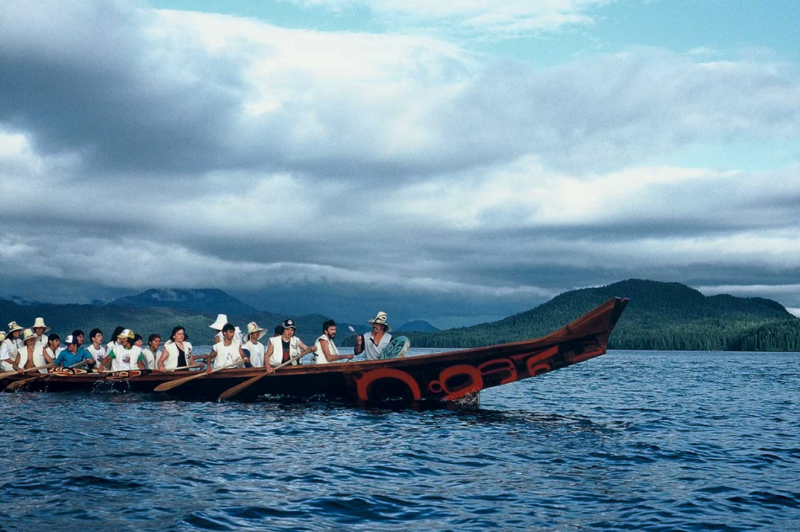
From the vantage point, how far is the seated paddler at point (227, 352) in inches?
814

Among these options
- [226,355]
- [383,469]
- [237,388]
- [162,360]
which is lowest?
[383,469]

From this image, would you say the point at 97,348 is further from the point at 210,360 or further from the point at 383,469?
the point at 383,469

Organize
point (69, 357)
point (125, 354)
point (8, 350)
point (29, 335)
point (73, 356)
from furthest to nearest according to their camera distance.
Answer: point (8, 350)
point (73, 356)
point (69, 357)
point (29, 335)
point (125, 354)

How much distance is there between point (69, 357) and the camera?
23.8 m

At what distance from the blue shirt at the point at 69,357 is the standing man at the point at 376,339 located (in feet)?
37.1

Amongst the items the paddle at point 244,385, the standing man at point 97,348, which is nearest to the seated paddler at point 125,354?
the standing man at point 97,348

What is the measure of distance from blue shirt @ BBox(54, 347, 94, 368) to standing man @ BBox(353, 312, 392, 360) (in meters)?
11.3

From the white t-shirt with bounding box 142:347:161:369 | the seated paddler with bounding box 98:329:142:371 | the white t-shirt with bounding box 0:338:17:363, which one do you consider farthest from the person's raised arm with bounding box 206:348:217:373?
the white t-shirt with bounding box 0:338:17:363

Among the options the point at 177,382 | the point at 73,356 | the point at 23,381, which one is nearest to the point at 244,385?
the point at 177,382

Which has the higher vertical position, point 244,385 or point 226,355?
point 226,355

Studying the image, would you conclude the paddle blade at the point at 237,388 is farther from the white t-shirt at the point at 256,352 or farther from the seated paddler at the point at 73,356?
the seated paddler at the point at 73,356

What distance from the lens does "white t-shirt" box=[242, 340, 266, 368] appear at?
68.9ft

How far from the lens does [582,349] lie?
644 inches

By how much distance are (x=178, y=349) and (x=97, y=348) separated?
4268mm
